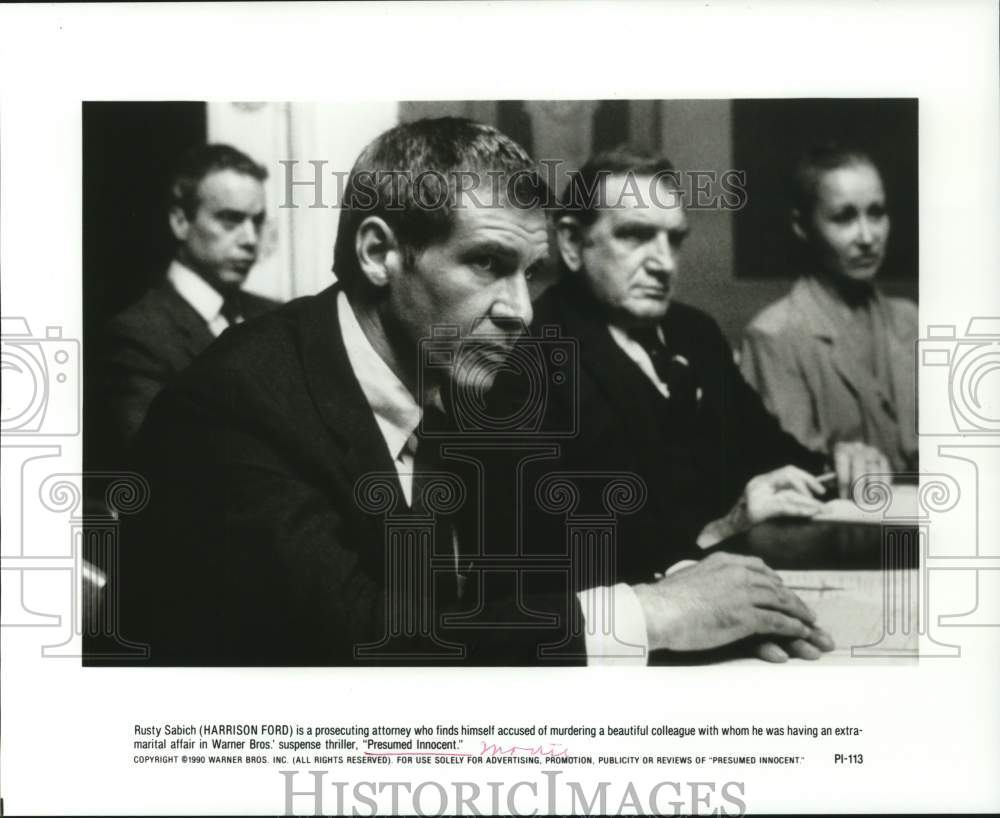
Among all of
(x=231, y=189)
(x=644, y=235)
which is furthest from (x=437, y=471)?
(x=231, y=189)

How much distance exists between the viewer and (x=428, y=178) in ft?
16.0

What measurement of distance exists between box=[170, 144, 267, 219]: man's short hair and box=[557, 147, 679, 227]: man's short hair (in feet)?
3.71

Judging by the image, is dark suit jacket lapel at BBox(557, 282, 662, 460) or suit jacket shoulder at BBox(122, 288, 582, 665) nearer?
suit jacket shoulder at BBox(122, 288, 582, 665)

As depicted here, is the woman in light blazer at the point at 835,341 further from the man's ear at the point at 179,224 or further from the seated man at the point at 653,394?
the man's ear at the point at 179,224

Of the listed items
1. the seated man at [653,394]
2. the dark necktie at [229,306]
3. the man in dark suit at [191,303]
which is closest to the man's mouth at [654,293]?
the seated man at [653,394]

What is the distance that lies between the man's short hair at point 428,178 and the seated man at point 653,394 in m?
0.23

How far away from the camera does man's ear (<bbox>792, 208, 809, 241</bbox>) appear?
4.94 metres

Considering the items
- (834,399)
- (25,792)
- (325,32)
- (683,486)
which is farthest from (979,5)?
(25,792)

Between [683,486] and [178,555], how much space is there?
1870 mm

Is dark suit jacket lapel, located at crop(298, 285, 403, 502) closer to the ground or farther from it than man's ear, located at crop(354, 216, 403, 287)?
closer to the ground

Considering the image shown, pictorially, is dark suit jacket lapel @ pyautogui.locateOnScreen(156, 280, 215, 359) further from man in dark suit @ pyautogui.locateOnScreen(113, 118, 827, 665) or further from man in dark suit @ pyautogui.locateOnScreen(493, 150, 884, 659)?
man in dark suit @ pyautogui.locateOnScreen(493, 150, 884, 659)

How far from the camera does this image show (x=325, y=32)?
4.88m

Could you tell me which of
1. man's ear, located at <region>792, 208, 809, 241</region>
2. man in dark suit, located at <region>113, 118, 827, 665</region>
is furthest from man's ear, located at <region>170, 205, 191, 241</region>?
man's ear, located at <region>792, 208, 809, 241</region>
